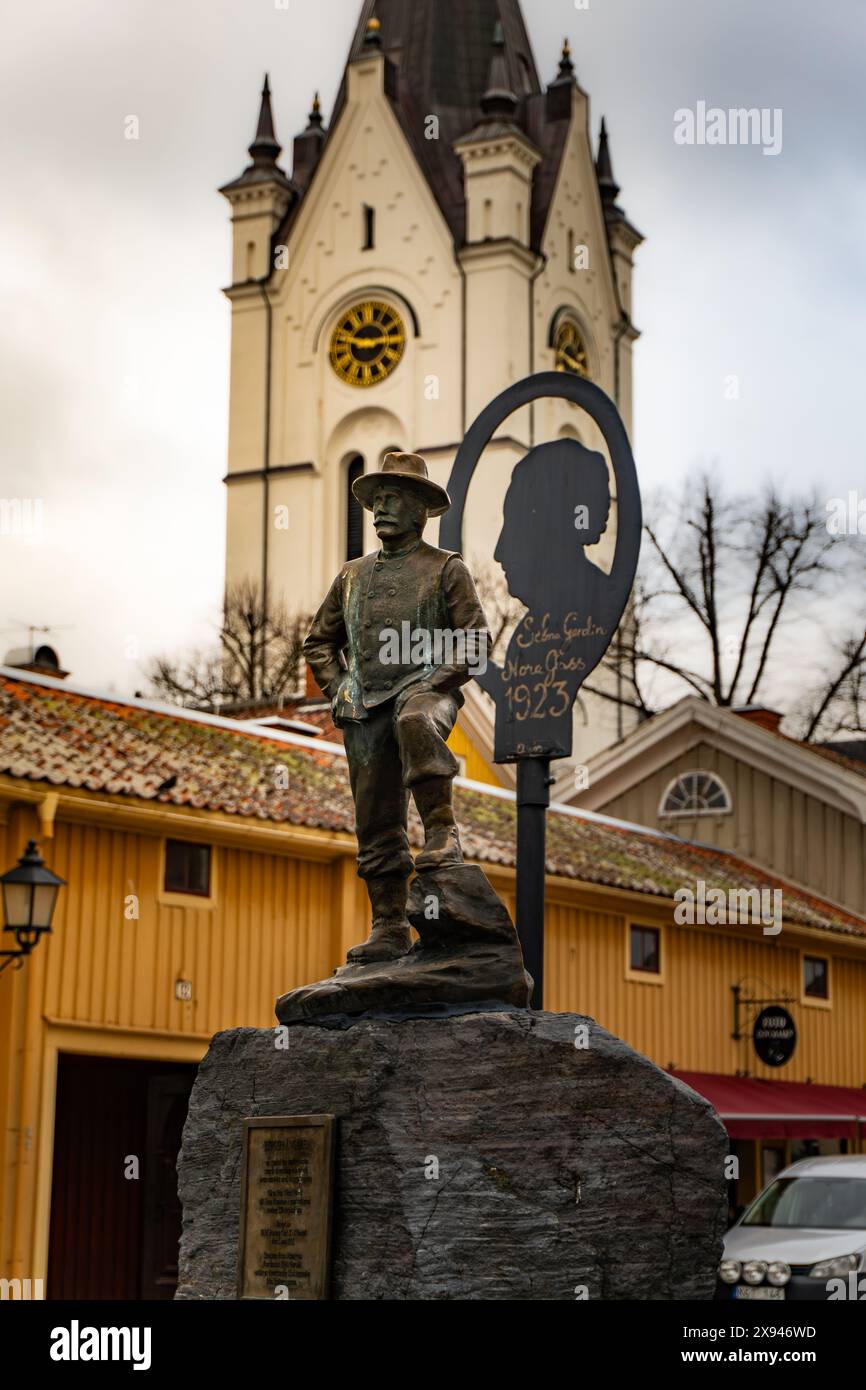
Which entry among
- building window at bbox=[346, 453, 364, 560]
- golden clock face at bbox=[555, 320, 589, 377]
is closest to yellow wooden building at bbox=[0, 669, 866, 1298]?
building window at bbox=[346, 453, 364, 560]

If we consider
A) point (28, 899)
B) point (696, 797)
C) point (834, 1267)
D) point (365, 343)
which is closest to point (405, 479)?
point (28, 899)

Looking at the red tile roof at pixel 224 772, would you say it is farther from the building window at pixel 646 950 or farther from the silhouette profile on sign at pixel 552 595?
the silhouette profile on sign at pixel 552 595

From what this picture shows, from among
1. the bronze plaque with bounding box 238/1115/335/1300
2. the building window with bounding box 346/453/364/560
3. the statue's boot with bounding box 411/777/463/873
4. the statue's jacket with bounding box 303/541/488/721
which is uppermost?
the building window with bounding box 346/453/364/560

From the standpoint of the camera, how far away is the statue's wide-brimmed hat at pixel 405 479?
10.2 meters

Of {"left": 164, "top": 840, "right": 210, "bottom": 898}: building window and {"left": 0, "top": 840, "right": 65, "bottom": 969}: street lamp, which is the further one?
{"left": 164, "top": 840, "right": 210, "bottom": 898}: building window

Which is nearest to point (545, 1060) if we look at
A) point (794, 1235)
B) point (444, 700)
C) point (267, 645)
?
point (444, 700)

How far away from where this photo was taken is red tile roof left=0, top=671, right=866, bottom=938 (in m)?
18.9

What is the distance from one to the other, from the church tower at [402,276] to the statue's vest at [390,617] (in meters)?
50.4

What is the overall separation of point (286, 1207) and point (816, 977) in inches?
832

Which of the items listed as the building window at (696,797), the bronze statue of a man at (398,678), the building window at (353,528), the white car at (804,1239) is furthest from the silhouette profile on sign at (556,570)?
the building window at (353,528)

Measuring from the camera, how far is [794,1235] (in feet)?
52.6

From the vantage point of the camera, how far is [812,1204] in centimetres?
1681

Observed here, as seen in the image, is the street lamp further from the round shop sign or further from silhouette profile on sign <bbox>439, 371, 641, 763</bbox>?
the round shop sign

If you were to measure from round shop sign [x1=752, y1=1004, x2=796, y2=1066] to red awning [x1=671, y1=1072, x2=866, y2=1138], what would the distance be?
391 millimetres
